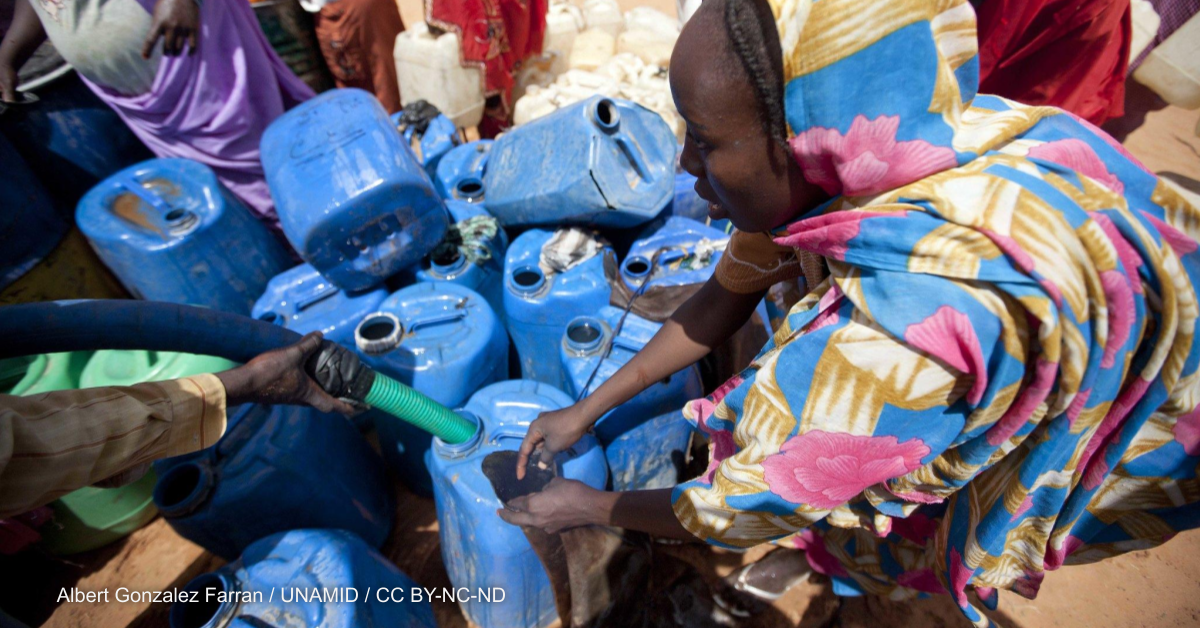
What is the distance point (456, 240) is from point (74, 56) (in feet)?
5.86

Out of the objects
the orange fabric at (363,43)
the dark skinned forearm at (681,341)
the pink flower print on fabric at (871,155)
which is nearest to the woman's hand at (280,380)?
the dark skinned forearm at (681,341)

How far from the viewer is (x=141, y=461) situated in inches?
38.7

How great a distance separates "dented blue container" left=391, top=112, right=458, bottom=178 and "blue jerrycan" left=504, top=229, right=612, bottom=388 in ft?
3.64

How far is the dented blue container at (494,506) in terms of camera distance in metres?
1.45

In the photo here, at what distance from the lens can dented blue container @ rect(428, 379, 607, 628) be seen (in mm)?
1453

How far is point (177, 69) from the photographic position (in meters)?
2.36

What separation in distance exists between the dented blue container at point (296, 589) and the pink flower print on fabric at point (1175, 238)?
→ 5.37 feet

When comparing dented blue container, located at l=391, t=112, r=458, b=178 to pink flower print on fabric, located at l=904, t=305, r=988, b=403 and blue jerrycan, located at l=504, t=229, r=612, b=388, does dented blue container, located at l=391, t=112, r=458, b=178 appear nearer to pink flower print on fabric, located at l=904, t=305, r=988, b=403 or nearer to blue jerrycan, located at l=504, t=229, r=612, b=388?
blue jerrycan, located at l=504, t=229, r=612, b=388

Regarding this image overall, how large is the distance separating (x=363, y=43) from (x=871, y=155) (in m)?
4.08

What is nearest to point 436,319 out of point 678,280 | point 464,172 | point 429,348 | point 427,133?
point 429,348

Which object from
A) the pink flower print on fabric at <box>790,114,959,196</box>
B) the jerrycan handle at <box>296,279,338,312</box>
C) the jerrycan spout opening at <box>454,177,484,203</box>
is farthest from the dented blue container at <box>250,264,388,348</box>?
the pink flower print on fabric at <box>790,114,959,196</box>

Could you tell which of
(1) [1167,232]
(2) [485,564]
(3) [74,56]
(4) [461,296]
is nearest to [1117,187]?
(1) [1167,232]

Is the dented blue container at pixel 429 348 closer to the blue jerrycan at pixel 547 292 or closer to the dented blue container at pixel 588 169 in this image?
the blue jerrycan at pixel 547 292

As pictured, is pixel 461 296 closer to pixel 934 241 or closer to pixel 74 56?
pixel 934 241
